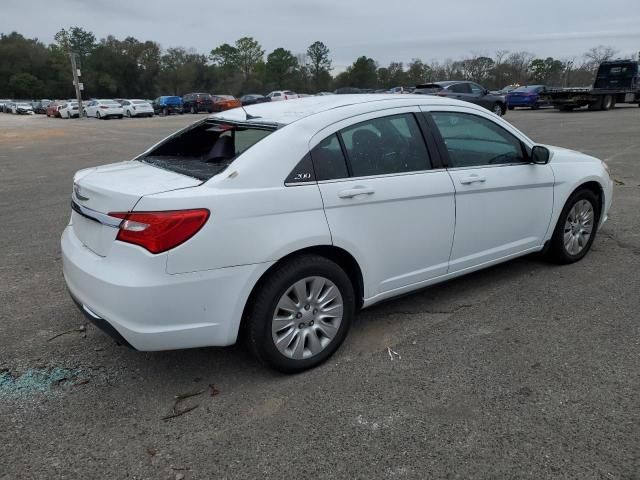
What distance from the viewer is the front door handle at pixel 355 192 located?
3227 millimetres

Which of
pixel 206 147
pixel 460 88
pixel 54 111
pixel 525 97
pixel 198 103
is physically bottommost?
pixel 54 111

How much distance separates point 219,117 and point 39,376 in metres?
2.09

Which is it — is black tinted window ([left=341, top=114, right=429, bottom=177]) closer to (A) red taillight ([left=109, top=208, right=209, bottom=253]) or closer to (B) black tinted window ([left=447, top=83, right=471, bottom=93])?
(A) red taillight ([left=109, top=208, right=209, bottom=253])

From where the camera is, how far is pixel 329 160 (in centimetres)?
327

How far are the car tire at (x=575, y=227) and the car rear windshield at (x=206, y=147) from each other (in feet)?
9.41

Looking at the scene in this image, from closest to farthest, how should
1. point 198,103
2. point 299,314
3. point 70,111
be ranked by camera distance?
1. point 299,314
2. point 198,103
3. point 70,111

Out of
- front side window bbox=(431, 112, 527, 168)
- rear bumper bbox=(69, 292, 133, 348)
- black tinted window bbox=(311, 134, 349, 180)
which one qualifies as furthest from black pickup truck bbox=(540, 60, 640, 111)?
rear bumper bbox=(69, 292, 133, 348)

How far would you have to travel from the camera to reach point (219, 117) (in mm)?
3971

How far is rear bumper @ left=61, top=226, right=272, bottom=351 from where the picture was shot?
9.02 ft

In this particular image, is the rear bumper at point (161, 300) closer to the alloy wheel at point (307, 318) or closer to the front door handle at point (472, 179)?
the alloy wheel at point (307, 318)

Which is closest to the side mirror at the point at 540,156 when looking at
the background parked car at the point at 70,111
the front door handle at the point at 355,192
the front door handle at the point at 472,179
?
the front door handle at the point at 472,179

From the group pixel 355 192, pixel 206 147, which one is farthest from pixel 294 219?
pixel 206 147

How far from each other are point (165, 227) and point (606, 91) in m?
30.0

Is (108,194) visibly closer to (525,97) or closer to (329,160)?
(329,160)
